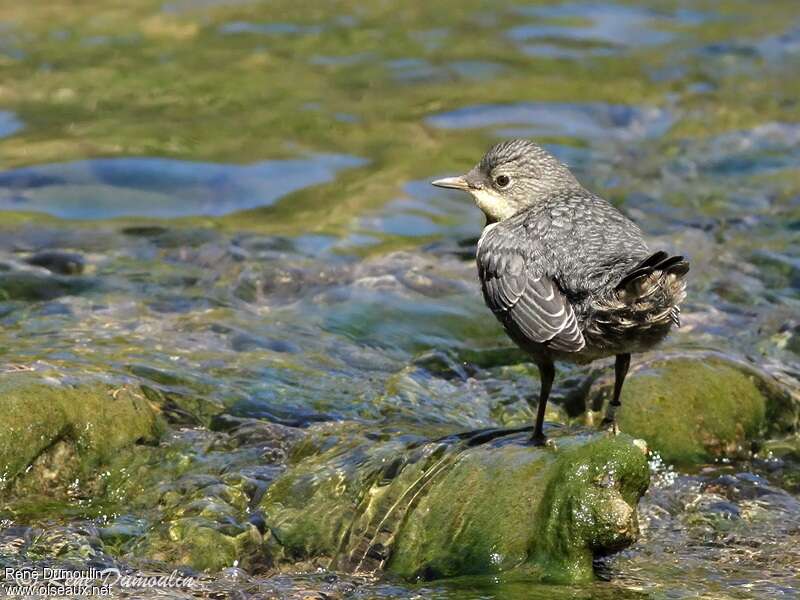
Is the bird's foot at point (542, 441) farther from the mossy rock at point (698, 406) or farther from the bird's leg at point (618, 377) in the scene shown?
the mossy rock at point (698, 406)

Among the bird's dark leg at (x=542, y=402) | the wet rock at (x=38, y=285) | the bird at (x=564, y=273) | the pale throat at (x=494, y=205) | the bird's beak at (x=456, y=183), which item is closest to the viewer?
the bird at (x=564, y=273)

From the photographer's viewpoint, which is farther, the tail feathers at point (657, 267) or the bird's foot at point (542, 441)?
the bird's foot at point (542, 441)

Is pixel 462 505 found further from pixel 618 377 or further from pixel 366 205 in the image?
pixel 366 205

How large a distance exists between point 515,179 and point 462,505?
2167 millimetres

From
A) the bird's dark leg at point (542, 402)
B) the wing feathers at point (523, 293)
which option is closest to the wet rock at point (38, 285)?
the wing feathers at point (523, 293)

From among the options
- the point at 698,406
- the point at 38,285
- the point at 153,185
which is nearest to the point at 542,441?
the point at 698,406

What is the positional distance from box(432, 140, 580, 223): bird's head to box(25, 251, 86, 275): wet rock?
3230mm

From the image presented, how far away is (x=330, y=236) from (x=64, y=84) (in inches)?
155

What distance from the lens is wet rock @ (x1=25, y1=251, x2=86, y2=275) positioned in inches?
367

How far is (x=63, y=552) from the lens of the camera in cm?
587

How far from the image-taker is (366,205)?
1109cm

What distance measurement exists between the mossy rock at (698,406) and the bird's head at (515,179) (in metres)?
1.11

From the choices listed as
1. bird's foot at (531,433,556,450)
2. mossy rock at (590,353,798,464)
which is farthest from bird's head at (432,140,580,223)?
bird's foot at (531,433,556,450)

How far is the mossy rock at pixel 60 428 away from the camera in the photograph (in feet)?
21.0
